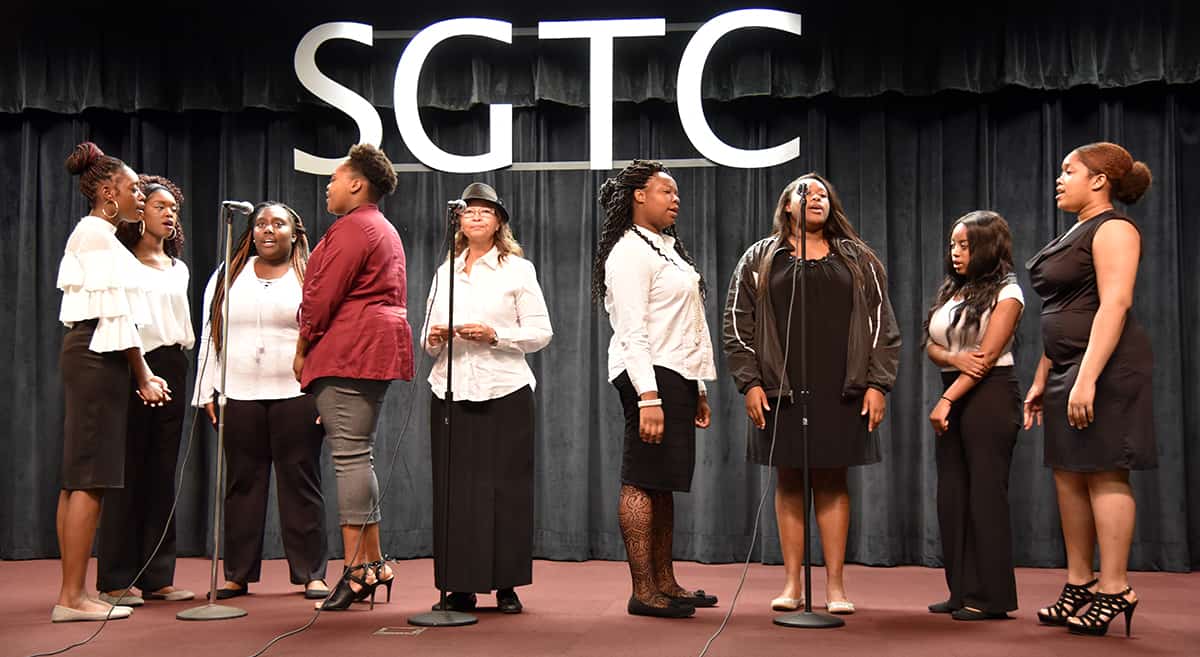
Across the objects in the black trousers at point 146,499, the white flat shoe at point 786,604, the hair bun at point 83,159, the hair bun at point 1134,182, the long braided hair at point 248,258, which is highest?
the hair bun at point 83,159

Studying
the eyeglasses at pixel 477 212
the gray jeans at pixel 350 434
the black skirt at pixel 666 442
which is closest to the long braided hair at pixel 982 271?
the black skirt at pixel 666 442

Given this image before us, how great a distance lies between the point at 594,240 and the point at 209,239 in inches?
85.2

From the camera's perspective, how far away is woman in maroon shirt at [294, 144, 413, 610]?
3758 mm

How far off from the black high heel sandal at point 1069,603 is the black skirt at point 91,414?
3144 millimetres

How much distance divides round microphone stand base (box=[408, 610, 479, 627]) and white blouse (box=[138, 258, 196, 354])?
1.61 meters

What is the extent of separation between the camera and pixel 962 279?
13.1 ft

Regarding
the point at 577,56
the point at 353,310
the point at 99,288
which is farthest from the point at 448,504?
the point at 577,56

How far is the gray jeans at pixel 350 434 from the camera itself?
3.78 m

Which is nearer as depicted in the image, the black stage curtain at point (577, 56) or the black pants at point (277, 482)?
the black pants at point (277, 482)

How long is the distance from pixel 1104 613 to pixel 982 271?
1204mm

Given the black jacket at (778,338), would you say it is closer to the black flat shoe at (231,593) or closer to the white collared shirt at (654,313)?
the white collared shirt at (654,313)

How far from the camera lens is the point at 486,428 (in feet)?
12.7

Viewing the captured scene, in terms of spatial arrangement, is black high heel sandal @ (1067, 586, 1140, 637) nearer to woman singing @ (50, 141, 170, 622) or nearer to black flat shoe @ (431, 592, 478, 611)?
black flat shoe @ (431, 592, 478, 611)

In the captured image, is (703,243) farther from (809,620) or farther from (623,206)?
(809,620)
